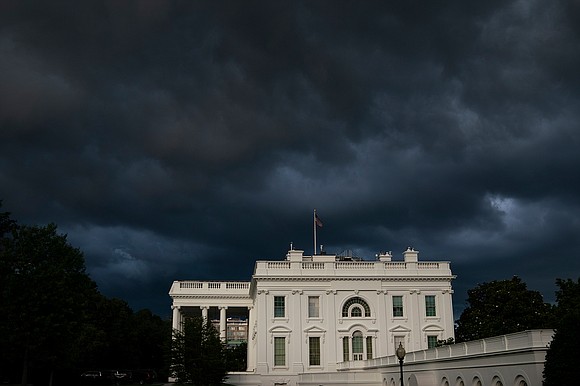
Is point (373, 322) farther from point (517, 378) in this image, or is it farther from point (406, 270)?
point (517, 378)

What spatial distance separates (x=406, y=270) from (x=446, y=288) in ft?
14.8

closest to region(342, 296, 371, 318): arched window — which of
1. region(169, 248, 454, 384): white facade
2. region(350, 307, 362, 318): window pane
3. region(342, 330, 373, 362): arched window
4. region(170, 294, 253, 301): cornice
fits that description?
region(350, 307, 362, 318): window pane

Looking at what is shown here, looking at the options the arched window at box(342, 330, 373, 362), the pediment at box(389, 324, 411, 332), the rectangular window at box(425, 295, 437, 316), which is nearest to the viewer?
the arched window at box(342, 330, 373, 362)

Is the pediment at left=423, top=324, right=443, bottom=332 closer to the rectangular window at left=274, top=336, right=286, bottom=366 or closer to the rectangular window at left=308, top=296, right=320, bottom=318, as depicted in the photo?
the rectangular window at left=308, top=296, right=320, bottom=318

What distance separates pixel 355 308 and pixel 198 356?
24.4m

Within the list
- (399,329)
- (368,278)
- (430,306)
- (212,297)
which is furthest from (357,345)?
(212,297)

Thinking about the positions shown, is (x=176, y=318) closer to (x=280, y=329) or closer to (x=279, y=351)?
(x=280, y=329)

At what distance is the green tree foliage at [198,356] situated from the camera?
140 ft

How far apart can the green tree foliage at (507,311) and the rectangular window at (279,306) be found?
18.6 meters

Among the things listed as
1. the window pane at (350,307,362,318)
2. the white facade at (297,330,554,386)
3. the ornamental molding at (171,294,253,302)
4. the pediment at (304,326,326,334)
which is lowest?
the white facade at (297,330,554,386)

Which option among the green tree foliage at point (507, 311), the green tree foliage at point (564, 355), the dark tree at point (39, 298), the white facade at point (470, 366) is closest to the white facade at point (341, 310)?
the green tree foliage at point (507, 311)

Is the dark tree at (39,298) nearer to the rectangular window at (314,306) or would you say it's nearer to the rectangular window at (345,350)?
the rectangular window at (314,306)

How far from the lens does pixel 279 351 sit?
6188 cm

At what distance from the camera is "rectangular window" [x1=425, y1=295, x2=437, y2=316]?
64.2 meters
